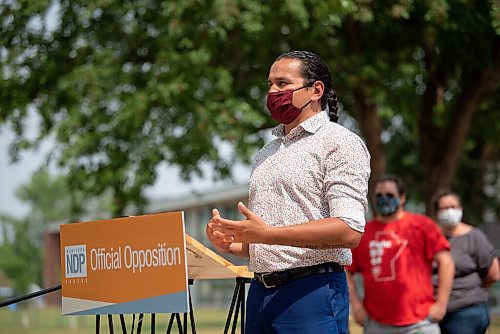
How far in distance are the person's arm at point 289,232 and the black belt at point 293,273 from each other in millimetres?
199

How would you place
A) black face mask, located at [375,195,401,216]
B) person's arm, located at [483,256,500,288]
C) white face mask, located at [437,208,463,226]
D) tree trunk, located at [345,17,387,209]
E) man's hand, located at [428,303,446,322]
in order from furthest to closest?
tree trunk, located at [345,17,387,209], white face mask, located at [437,208,463,226], person's arm, located at [483,256,500,288], black face mask, located at [375,195,401,216], man's hand, located at [428,303,446,322]

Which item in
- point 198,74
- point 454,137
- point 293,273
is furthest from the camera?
point 454,137

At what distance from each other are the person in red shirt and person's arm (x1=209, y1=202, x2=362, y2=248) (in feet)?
13.5

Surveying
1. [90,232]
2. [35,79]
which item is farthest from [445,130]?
[90,232]

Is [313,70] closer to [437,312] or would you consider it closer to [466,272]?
[437,312]

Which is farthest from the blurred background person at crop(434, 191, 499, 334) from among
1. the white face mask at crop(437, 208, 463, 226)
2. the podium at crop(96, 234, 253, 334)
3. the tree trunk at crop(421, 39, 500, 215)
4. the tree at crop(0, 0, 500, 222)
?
the tree trunk at crop(421, 39, 500, 215)

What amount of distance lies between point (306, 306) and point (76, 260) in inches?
41.8

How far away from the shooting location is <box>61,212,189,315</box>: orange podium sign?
4082 millimetres

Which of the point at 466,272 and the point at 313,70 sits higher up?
the point at 313,70

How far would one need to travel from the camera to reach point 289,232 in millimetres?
3859

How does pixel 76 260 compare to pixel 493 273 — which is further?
pixel 493 273

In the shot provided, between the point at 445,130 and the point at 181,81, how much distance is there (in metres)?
6.25

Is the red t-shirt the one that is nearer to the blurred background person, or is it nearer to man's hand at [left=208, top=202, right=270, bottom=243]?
the blurred background person

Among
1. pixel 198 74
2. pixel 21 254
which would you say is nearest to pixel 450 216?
pixel 198 74
